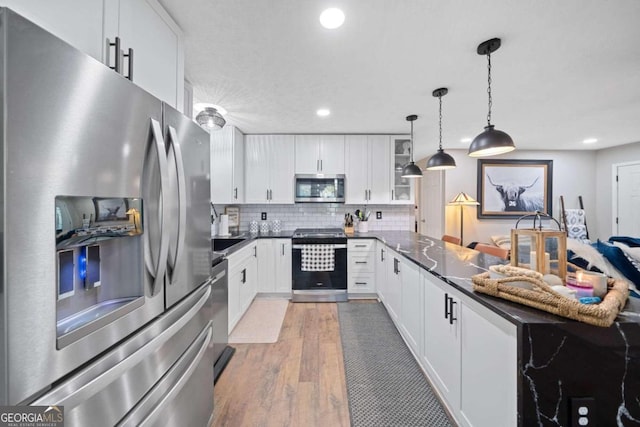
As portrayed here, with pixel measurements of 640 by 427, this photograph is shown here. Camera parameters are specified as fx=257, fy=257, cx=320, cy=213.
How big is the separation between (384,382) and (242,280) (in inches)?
69.6

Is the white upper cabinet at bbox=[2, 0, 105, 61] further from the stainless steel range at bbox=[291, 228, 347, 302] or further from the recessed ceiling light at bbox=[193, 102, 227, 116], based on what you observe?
the stainless steel range at bbox=[291, 228, 347, 302]

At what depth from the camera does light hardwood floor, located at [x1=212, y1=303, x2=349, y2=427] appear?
160 centimetres

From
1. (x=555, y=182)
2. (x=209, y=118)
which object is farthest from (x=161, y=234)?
(x=555, y=182)

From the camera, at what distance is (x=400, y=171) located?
413cm

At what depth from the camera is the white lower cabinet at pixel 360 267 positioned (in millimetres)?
3621

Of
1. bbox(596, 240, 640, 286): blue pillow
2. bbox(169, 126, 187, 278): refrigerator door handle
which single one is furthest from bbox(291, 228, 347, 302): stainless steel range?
bbox(596, 240, 640, 286): blue pillow

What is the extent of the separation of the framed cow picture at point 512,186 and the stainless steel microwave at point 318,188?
11.1ft

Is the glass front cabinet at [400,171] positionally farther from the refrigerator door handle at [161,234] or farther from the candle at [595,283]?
the refrigerator door handle at [161,234]

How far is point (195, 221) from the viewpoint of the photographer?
128cm

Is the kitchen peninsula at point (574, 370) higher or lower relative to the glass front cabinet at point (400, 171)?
lower

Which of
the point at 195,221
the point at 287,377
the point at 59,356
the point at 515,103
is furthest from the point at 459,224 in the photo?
the point at 59,356

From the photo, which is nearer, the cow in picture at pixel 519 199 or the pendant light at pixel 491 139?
the pendant light at pixel 491 139

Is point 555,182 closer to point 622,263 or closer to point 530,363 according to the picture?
point 622,263

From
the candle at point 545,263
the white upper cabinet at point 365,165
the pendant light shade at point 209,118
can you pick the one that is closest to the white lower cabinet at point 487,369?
the candle at point 545,263
